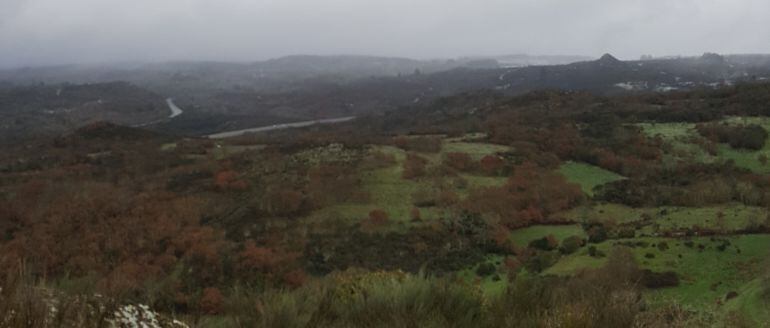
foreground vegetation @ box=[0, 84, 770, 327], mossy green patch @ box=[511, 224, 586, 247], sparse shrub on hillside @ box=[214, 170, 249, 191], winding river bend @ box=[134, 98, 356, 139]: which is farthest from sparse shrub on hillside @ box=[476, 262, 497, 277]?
winding river bend @ box=[134, 98, 356, 139]

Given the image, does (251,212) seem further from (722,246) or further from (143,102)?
(143,102)

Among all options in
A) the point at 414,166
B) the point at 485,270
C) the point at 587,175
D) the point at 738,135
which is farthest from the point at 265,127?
the point at 485,270

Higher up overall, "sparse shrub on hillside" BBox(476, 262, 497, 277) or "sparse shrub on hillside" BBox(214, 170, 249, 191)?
"sparse shrub on hillside" BBox(214, 170, 249, 191)

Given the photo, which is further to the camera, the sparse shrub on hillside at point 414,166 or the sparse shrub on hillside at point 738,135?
the sparse shrub on hillside at point 738,135

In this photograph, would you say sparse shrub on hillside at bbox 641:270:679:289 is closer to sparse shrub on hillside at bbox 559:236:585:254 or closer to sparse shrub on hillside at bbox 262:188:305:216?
sparse shrub on hillside at bbox 559:236:585:254

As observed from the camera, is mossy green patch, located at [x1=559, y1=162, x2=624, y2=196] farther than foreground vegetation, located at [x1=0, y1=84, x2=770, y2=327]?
Yes

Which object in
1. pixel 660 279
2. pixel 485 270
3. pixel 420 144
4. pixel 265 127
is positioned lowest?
pixel 265 127

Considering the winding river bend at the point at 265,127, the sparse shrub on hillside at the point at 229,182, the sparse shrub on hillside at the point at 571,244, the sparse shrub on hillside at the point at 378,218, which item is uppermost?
the sparse shrub on hillside at the point at 571,244

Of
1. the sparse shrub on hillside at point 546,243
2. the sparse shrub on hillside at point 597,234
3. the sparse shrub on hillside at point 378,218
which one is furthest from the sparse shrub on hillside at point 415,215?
the sparse shrub on hillside at point 597,234

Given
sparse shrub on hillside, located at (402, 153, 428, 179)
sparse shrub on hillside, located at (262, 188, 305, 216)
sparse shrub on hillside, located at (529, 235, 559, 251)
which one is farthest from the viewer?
sparse shrub on hillside, located at (402, 153, 428, 179)

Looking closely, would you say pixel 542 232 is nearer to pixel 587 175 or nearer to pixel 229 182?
pixel 587 175

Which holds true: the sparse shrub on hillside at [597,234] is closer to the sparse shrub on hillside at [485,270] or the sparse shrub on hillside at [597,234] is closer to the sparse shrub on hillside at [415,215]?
the sparse shrub on hillside at [485,270]

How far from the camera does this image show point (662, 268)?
15711 millimetres

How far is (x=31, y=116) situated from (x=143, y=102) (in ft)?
97.5
